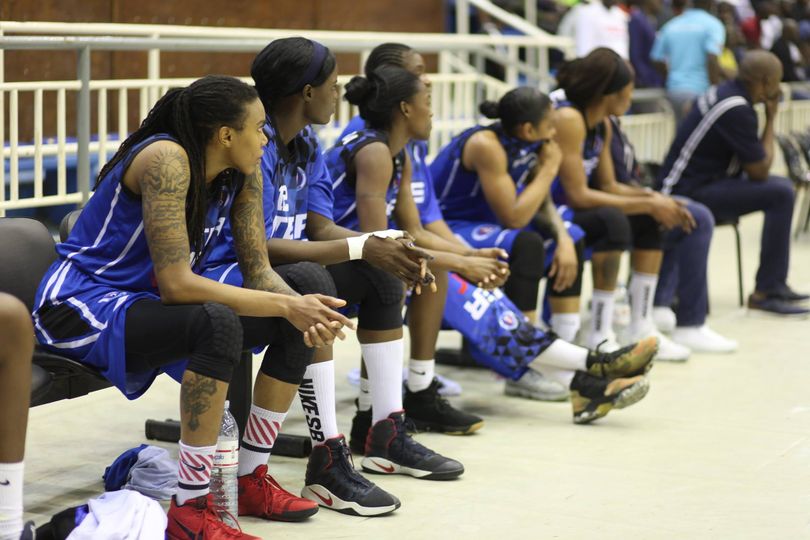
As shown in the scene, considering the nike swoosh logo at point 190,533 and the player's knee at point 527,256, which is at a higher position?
the player's knee at point 527,256

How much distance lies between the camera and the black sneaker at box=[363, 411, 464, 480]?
3977 millimetres

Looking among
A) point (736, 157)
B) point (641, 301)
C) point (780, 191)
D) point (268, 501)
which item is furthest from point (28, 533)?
point (780, 191)

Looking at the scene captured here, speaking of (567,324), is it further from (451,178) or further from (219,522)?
(219,522)

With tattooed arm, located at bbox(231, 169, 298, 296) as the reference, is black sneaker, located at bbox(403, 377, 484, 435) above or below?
below

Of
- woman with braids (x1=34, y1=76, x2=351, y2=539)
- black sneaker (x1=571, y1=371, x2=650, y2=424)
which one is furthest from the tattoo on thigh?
black sneaker (x1=571, y1=371, x2=650, y2=424)

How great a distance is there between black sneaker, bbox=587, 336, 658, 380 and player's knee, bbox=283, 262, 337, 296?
1469 mm

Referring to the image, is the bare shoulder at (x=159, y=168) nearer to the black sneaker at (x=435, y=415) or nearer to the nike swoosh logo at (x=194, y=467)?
the nike swoosh logo at (x=194, y=467)

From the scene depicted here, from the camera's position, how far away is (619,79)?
5.76 metres

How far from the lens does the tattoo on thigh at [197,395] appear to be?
3137 mm

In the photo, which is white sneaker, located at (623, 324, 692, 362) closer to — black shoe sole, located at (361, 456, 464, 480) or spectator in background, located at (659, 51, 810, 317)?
spectator in background, located at (659, 51, 810, 317)

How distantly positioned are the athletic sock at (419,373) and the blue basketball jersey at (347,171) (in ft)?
1.74

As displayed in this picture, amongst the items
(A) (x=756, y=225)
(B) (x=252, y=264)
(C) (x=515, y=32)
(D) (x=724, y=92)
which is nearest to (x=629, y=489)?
(B) (x=252, y=264)

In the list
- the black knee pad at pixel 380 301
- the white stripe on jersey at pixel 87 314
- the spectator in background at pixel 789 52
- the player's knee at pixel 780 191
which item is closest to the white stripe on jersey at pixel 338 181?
the black knee pad at pixel 380 301

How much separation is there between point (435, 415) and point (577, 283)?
1235 millimetres
